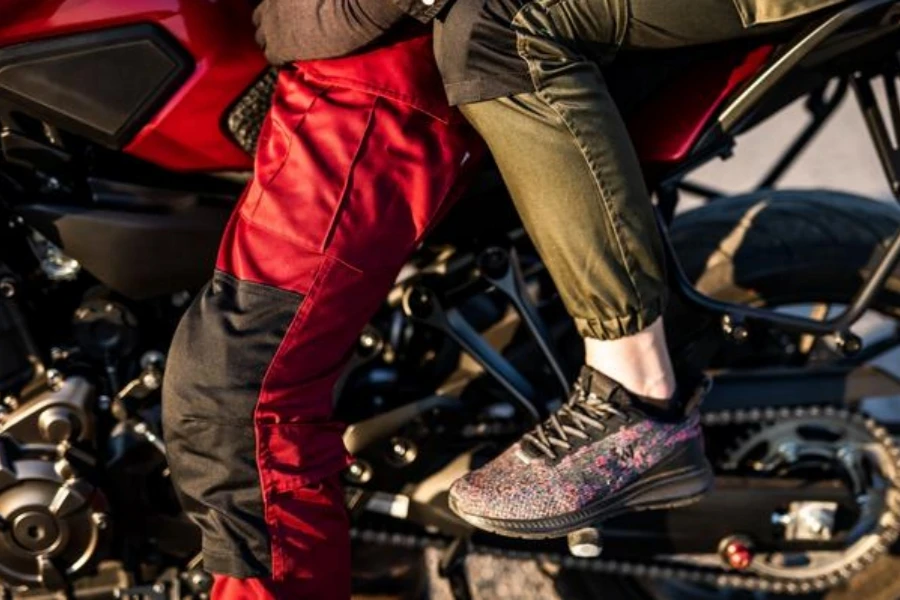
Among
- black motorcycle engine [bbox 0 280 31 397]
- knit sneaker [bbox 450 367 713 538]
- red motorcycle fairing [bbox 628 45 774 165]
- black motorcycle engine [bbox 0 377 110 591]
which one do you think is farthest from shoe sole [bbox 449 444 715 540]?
black motorcycle engine [bbox 0 280 31 397]

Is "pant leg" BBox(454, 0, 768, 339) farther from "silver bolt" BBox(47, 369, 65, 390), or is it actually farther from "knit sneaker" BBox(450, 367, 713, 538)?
"silver bolt" BBox(47, 369, 65, 390)

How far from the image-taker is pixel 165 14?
5.32 ft

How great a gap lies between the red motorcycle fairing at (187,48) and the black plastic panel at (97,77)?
13 mm

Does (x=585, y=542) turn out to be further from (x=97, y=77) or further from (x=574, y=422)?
(x=97, y=77)

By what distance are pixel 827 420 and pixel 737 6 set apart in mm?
811

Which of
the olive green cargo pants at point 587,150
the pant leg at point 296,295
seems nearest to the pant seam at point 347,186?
the pant leg at point 296,295

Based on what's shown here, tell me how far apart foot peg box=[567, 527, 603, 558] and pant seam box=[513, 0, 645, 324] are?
1.27ft

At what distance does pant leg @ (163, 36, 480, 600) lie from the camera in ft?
5.01

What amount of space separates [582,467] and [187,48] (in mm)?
772

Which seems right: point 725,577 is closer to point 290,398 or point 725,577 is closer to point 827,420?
point 827,420

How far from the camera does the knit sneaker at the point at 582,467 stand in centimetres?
164

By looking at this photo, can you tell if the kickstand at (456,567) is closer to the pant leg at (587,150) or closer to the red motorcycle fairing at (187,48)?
the pant leg at (587,150)

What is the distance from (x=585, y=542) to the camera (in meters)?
1.79

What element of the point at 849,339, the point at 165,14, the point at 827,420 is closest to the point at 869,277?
the point at 849,339
